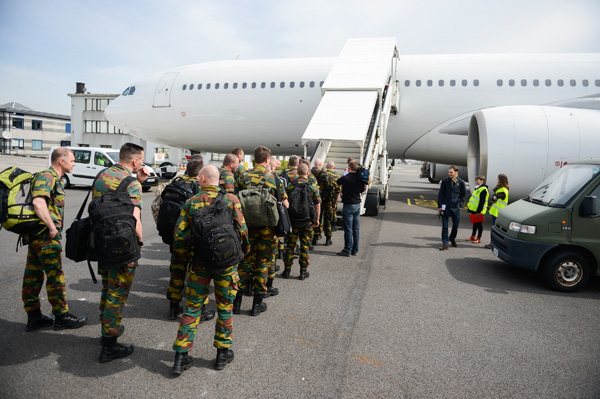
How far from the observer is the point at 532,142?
9195 mm

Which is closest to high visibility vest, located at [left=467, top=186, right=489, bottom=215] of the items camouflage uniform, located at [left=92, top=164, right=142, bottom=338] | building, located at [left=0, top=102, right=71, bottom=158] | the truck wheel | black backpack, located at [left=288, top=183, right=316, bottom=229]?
the truck wheel

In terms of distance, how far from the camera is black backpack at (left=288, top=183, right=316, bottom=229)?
5.36m

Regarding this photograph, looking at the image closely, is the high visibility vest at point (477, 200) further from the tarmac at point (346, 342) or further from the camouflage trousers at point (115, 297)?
the camouflage trousers at point (115, 297)

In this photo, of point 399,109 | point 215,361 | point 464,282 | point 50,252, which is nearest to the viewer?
point 215,361

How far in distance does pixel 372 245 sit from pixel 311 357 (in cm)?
469

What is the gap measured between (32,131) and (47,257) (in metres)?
64.3

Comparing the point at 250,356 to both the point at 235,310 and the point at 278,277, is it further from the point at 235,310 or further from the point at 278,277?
the point at 278,277

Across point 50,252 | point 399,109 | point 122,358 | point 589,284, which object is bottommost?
point 122,358

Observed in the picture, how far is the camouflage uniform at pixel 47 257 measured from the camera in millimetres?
3676

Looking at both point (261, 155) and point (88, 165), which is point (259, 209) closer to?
point (261, 155)

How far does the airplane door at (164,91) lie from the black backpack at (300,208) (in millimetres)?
11202

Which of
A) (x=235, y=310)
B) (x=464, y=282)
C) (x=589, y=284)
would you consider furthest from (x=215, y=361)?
(x=589, y=284)

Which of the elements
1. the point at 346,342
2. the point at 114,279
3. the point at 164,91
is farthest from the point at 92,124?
the point at 346,342

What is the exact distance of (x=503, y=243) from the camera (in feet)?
19.6
